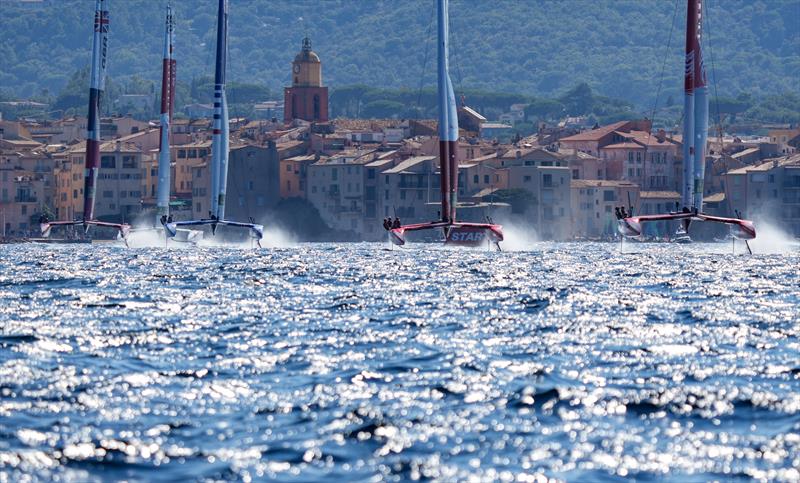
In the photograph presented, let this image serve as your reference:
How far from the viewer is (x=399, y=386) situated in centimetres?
2236

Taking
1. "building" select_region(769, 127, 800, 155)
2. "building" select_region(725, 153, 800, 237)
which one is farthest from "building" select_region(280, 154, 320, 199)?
"building" select_region(769, 127, 800, 155)

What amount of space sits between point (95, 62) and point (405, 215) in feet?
175

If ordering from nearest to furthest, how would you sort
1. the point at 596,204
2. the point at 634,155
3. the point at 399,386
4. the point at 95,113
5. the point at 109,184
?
the point at 399,386
the point at 95,113
the point at 109,184
the point at 596,204
the point at 634,155

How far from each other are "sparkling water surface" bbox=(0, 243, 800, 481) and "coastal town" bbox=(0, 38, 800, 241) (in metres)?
95.6

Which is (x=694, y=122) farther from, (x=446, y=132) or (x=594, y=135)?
(x=594, y=135)

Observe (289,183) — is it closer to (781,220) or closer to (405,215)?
(405,215)

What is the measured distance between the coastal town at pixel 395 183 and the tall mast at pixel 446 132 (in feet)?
191

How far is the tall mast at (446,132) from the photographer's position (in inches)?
2790

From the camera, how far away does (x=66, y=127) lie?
18788 cm

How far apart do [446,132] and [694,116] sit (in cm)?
1081

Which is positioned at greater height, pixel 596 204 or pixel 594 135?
pixel 594 135

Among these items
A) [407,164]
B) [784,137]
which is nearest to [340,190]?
[407,164]

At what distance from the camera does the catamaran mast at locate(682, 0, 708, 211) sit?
6419cm

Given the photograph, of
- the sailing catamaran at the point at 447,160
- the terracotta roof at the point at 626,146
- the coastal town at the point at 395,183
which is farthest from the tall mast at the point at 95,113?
the terracotta roof at the point at 626,146
